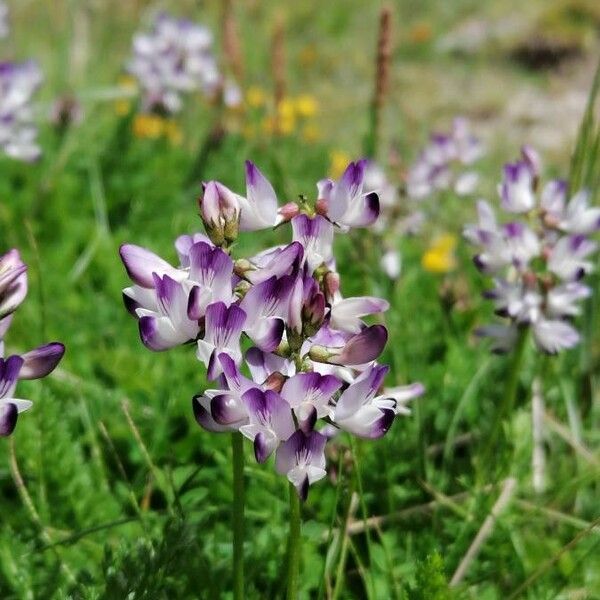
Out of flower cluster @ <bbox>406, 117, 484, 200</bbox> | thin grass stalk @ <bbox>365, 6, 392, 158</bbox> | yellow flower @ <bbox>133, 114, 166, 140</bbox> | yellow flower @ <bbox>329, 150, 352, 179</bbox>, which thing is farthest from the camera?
yellow flower @ <bbox>133, 114, 166, 140</bbox>

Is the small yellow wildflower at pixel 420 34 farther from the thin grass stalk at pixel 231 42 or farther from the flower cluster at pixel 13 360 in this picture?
the flower cluster at pixel 13 360

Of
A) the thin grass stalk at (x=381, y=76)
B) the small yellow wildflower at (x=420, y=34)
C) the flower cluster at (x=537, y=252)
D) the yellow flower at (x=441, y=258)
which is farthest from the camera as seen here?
the small yellow wildflower at (x=420, y=34)

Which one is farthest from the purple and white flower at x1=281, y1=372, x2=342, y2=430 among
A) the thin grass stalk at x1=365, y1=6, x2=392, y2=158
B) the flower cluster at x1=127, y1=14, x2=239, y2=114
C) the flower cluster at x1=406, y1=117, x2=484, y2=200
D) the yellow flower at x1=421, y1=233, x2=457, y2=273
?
the flower cluster at x1=127, y1=14, x2=239, y2=114

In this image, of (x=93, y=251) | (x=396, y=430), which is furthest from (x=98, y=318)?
(x=396, y=430)

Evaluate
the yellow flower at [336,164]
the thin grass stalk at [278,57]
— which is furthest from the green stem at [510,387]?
the yellow flower at [336,164]

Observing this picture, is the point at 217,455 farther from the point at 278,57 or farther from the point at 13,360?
the point at 278,57

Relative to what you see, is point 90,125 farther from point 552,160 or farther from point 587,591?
point 587,591

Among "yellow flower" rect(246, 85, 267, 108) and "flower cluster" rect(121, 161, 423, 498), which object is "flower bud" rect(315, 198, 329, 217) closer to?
"flower cluster" rect(121, 161, 423, 498)
